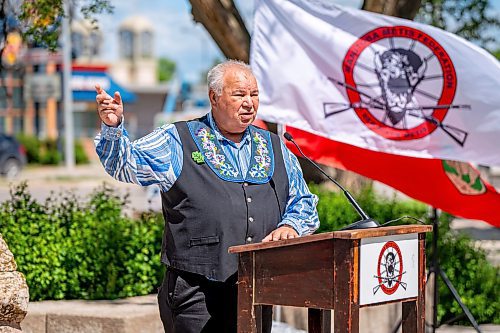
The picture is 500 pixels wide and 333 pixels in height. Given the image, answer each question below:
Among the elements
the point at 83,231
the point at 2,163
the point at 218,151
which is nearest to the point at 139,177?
the point at 218,151

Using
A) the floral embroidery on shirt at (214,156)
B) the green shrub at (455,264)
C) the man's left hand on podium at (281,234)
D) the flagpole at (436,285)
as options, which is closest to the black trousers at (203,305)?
the man's left hand on podium at (281,234)

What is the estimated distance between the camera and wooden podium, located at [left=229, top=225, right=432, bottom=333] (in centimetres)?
365

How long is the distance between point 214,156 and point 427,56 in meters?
3.10

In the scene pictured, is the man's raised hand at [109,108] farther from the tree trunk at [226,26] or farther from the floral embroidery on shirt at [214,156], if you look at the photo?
the tree trunk at [226,26]

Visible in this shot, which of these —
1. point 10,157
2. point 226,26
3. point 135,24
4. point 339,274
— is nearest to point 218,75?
point 339,274

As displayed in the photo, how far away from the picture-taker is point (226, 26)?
8.16 meters

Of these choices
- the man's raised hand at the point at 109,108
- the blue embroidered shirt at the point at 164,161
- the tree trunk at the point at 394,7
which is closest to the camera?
the man's raised hand at the point at 109,108

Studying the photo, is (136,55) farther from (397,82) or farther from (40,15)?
(397,82)

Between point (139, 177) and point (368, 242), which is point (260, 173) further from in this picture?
point (368, 242)

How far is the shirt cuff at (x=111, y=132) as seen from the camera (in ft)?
13.0

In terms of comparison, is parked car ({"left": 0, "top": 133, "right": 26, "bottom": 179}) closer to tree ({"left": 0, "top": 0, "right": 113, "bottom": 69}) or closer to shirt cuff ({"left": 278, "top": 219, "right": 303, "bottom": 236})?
tree ({"left": 0, "top": 0, "right": 113, "bottom": 69})

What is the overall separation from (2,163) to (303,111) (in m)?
25.2

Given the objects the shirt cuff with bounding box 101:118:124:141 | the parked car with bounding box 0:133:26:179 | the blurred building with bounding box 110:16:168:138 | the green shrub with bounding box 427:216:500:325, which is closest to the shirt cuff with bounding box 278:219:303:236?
→ the shirt cuff with bounding box 101:118:124:141

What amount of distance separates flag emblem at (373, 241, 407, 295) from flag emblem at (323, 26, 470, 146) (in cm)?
313
